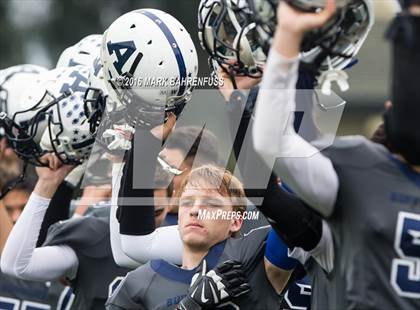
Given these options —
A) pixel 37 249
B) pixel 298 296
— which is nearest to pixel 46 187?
pixel 37 249

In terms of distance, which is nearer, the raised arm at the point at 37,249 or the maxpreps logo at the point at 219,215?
the maxpreps logo at the point at 219,215

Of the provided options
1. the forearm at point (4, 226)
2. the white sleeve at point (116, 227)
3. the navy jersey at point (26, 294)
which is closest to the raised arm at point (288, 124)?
the white sleeve at point (116, 227)

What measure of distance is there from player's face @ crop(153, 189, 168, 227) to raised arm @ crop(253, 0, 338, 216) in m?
1.52

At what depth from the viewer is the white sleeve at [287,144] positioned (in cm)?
263

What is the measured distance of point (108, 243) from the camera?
4.36 meters

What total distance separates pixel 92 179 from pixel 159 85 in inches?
42.6

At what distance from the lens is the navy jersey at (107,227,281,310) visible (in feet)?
11.0

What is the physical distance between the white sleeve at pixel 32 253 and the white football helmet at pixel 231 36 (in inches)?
42.5

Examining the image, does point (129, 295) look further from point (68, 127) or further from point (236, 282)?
point (68, 127)

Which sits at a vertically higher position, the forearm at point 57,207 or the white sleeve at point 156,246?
the white sleeve at point 156,246

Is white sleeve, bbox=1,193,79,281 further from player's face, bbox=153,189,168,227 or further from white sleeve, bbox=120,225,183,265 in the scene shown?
white sleeve, bbox=120,225,183,265

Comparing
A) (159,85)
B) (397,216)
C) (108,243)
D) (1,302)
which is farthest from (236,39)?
(1,302)

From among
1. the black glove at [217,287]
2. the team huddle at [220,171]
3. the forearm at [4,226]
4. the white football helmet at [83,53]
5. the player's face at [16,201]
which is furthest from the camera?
the player's face at [16,201]

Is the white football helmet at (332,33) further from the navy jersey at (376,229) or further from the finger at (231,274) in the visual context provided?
the finger at (231,274)
